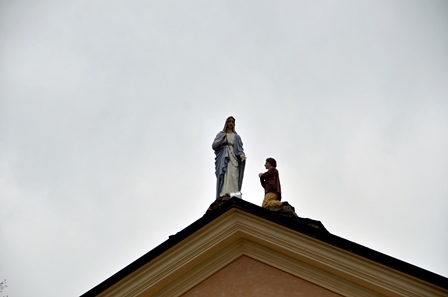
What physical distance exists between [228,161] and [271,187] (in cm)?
103

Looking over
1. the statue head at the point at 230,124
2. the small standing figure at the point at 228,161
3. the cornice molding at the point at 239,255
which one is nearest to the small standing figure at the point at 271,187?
the small standing figure at the point at 228,161

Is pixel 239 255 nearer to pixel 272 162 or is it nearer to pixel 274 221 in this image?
pixel 274 221

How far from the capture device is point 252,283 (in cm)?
896

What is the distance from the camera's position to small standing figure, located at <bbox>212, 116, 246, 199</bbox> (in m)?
11.7

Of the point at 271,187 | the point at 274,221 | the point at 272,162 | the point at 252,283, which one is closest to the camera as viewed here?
the point at 252,283

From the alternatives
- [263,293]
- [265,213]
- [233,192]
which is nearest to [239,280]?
[263,293]

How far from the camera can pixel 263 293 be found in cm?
880

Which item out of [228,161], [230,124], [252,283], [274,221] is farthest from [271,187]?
[252,283]

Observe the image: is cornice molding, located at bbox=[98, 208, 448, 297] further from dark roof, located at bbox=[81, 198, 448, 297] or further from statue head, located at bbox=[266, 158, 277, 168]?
statue head, located at bbox=[266, 158, 277, 168]

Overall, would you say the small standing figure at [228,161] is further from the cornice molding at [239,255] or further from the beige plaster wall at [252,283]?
the beige plaster wall at [252,283]

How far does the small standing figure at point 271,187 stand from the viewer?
11.2 metres

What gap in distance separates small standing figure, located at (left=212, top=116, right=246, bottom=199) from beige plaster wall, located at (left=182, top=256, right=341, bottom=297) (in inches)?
88.3

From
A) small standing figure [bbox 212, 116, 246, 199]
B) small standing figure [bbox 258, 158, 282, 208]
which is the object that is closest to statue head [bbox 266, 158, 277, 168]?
small standing figure [bbox 258, 158, 282, 208]

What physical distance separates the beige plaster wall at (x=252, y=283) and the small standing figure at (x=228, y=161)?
2.24 meters
